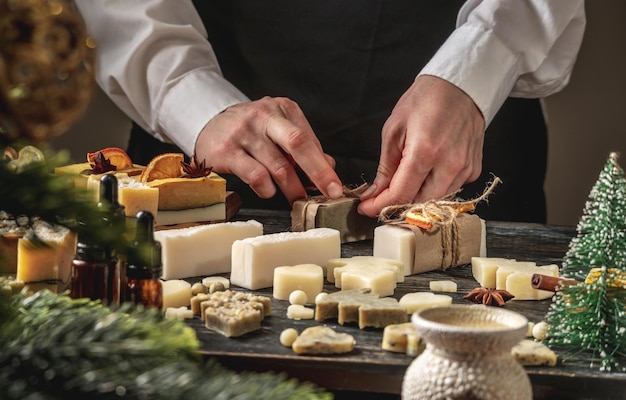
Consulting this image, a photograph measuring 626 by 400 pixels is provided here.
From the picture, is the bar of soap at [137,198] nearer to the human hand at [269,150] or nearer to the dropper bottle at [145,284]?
the human hand at [269,150]

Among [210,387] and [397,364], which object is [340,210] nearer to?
[397,364]

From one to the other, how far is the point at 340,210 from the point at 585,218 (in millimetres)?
996

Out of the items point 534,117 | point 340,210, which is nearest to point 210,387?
point 340,210

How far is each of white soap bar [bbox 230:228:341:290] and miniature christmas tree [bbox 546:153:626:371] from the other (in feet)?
2.28

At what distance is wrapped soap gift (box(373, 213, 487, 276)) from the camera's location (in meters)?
2.25

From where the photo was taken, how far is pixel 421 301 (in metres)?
1.89

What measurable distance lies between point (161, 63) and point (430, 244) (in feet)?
4.01

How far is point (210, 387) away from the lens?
807 mm

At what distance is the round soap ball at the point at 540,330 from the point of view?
1706mm

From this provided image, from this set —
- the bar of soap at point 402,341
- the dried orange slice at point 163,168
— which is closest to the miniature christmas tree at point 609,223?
the bar of soap at point 402,341

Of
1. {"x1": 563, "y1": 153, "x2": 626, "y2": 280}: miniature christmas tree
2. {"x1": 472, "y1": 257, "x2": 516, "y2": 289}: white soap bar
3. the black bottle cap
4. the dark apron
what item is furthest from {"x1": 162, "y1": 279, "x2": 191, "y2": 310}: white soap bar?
the dark apron

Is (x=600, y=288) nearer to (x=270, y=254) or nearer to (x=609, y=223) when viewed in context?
(x=609, y=223)

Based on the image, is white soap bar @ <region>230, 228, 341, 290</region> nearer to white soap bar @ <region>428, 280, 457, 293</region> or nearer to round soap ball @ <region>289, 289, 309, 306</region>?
round soap ball @ <region>289, 289, 309, 306</region>

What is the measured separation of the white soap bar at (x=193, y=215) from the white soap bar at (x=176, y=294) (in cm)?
56
